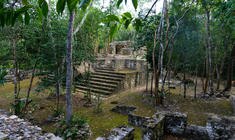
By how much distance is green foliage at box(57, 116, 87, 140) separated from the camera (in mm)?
3682

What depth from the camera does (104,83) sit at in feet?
27.9

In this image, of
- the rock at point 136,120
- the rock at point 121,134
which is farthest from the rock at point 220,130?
the rock at point 121,134

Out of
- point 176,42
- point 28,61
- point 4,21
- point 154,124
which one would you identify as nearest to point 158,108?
point 154,124

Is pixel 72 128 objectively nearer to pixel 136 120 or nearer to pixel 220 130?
pixel 136 120

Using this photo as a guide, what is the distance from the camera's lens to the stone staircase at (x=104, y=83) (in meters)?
7.96

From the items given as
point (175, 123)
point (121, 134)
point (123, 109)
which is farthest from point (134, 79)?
point (121, 134)

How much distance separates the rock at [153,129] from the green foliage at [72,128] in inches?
58.1

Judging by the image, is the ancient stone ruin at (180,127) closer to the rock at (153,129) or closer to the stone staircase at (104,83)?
the rock at (153,129)

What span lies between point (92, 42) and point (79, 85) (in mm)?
3251

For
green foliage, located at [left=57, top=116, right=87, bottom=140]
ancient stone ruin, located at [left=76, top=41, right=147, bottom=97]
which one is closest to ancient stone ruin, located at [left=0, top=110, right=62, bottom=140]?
green foliage, located at [left=57, top=116, right=87, bottom=140]

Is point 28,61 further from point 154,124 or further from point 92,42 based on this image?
point 154,124

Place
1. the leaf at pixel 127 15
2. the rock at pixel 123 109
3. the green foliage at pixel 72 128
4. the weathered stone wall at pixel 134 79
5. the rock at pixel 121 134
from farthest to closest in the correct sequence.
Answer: the weathered stone wall at pixel 134 79, the rock at pixel 123 109, the green foliage at pixel 72 128, the rock at pixel 121 134, the leaf at pixel 127 15

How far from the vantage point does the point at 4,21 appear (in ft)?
1.70

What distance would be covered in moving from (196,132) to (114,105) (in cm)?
296
